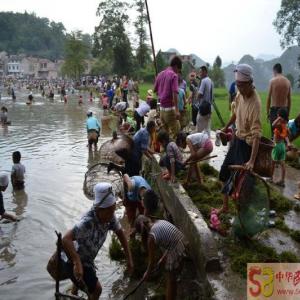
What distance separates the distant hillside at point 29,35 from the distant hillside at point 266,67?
2752 inches

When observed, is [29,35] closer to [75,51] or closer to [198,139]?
[75,51]

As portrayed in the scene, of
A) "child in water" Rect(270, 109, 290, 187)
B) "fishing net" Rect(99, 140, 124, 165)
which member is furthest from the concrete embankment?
"fishing net" Rect(99, 140, 124, 165)

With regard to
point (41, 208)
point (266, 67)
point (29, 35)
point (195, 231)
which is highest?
point (29, 35)

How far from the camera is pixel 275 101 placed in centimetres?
898

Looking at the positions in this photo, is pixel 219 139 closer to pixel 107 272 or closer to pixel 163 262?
pixel 163 262

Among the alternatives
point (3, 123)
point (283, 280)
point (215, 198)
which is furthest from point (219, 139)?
point (3, 123)

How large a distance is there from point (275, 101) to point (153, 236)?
18.0 feet

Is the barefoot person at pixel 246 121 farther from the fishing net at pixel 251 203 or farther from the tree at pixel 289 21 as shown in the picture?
the tree at pixel 289 21

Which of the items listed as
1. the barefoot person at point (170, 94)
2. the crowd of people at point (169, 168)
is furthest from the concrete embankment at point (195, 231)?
the barefoot person at point (170, 94)

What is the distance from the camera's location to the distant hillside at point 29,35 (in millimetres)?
164000

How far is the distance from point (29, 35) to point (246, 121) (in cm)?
18263

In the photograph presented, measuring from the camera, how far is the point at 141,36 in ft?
189

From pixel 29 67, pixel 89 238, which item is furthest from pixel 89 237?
pixel 29 67

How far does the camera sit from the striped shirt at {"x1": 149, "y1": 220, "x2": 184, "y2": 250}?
4602mm
